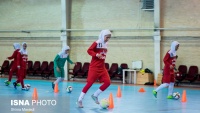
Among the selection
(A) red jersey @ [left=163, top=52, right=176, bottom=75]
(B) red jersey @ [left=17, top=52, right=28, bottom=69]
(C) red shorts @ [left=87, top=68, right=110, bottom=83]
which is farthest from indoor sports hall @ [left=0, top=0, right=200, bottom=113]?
(C) red shorts @ [left=87, top=68, right=110, bottom=83]

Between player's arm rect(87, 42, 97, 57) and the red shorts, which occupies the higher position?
player's arm rect(87, 42, 97, 57)

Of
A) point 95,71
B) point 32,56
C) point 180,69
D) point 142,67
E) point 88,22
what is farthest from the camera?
point 32,56

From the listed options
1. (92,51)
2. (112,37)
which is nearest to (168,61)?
(92,51)

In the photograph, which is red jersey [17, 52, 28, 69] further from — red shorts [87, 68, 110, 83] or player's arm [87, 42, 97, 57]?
player's arm [87, 42, 97, 57]

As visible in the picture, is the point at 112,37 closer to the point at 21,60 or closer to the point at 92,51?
the point at 21,60

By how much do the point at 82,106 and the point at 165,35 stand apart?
508 inches

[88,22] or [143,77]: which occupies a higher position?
[88,22]

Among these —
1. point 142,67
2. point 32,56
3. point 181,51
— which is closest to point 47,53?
point 32,56

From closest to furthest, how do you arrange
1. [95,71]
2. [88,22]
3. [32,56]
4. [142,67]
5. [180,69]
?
[95,71] → [180,69] → [142,67] → [88,22] → [32,56]

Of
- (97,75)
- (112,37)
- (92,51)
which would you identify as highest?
(112,37)

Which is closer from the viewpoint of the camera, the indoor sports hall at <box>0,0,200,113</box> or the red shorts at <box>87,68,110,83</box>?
the red shorts at <box>87,68,110,83</box>

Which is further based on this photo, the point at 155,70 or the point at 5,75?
the point at 5,75

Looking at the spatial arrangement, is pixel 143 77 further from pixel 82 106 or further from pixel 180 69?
pixel 82 106

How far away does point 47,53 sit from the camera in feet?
86.1
